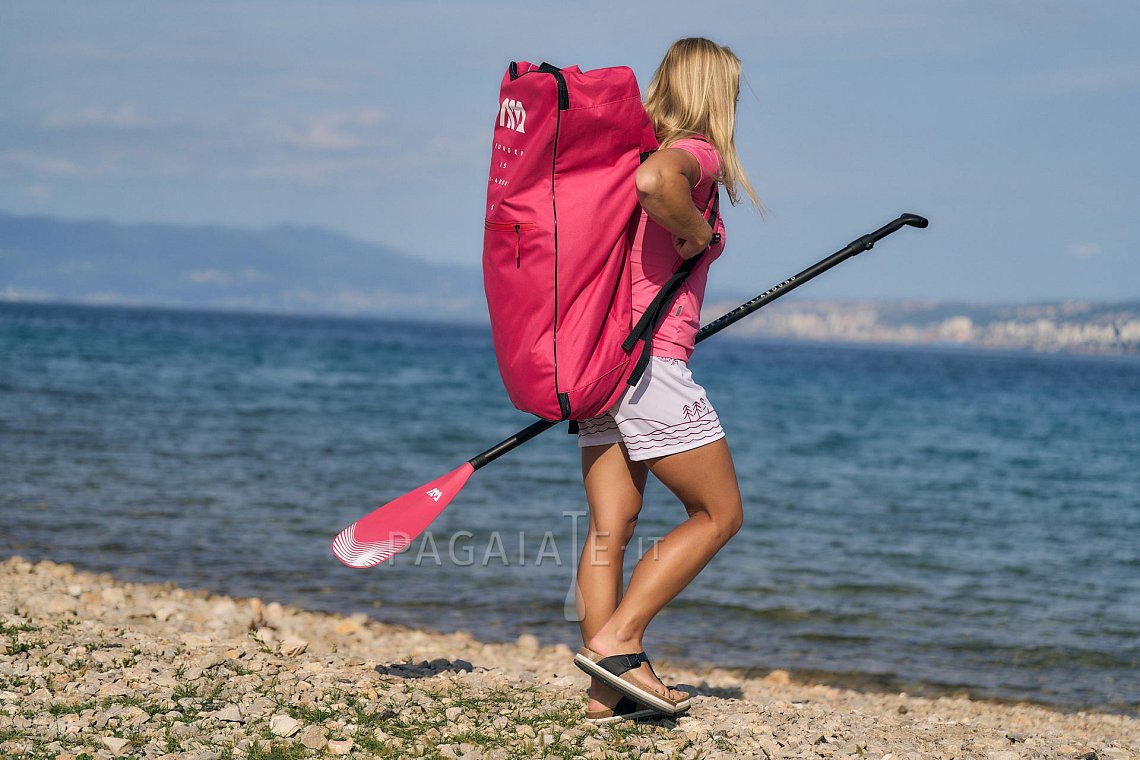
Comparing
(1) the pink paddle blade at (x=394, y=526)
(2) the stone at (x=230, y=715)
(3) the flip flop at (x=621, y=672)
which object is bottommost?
(2) the stone at (x=230, y=715)

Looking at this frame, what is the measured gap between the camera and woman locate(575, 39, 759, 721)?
3285mm

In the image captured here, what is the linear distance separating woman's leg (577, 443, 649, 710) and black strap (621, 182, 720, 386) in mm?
402

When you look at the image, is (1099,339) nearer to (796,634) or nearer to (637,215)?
(796,634)

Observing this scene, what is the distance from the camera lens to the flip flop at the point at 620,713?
381cm

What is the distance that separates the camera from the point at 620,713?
384cm

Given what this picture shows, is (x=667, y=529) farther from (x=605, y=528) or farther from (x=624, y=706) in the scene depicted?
(x=605, y=528)

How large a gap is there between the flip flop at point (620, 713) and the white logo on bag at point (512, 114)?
2083 mm

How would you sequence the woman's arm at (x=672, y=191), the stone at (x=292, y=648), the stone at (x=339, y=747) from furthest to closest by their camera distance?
the stone at (x=292, y=648)
the stone at (x=339, y=747)
the woman's arm at (x=672, y=191)

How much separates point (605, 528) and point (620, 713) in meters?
0.73

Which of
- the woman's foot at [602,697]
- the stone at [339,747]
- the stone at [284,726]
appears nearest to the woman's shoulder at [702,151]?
the woman's foot at [602,697]

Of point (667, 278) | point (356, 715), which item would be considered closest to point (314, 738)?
point (356, 715)

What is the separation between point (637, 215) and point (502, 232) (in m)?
0.45

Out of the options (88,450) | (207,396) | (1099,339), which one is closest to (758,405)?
(1099,339)

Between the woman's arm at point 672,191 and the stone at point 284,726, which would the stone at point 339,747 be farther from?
the woman's arm at point 672,191
